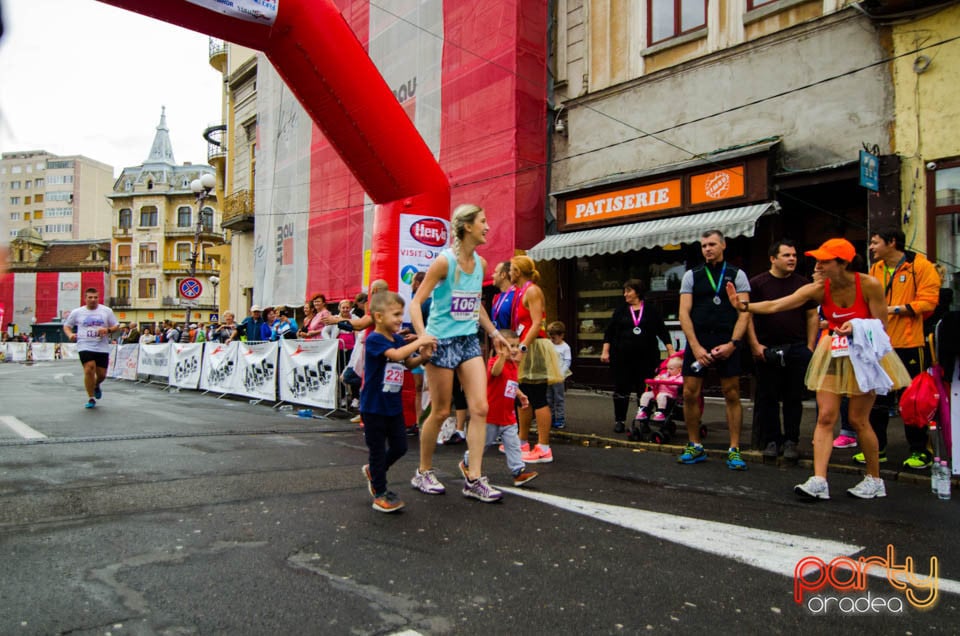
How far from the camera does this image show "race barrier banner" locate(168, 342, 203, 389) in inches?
589

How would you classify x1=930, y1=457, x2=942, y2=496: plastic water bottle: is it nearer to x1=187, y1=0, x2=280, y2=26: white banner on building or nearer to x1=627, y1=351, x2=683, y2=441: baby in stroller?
x1=627, y1=351, x2=683, y2=441: baby in stroller

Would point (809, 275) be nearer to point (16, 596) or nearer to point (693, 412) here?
point (693, 412)

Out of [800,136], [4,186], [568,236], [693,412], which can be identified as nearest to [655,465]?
[693,412]

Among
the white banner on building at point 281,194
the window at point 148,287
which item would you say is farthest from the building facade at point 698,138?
the window at point 148,287

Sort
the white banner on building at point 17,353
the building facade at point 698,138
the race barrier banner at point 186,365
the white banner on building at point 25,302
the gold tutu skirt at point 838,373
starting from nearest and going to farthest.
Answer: the gold tutu skirt at point 838,373, the building facade at point 698,138, the race barrier banner at point 186,365, the white banner on building at point 17,353, the white banner on building at point 25,302

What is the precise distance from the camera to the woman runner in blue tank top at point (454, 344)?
182 inches

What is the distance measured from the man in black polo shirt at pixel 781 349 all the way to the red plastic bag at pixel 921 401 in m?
1.09

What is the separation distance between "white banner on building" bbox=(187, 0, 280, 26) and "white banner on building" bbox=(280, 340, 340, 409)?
4280 mm

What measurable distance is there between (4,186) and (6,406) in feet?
34.5

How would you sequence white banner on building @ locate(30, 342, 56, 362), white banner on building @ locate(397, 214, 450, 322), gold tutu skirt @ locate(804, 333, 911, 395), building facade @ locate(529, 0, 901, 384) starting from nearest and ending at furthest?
gold tutu skirt @ locate(804, 333, 911, 395) → white banner on building @ locate(397, 214, 450, 322) → building facade @ locate(529, 0, 901, 384) → white banner on building @ locate(30, 342, 56, 362)

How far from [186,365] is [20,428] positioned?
326 inches

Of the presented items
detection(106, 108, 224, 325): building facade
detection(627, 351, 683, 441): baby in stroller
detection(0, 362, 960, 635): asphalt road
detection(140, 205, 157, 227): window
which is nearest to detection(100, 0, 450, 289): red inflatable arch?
detection(627, 351, 683, 441): baby in stroller

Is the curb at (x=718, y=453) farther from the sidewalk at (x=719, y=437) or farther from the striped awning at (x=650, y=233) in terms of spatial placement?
the striped awning at (x=650, y=233)

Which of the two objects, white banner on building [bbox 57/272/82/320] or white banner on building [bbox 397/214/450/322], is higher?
white banner on building [bbox 57/272/82/320]
